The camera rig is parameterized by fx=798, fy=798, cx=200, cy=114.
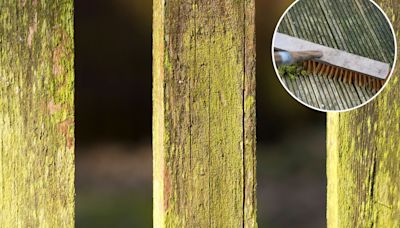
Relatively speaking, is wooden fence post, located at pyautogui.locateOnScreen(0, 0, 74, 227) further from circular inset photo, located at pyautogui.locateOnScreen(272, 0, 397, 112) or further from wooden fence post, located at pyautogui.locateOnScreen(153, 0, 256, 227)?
circular inset photo, located at pyautogui.locateOnScreen(272, 0, 397, 112)

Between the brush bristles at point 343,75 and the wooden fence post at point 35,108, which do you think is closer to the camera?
the wooden fence post at point 35,108

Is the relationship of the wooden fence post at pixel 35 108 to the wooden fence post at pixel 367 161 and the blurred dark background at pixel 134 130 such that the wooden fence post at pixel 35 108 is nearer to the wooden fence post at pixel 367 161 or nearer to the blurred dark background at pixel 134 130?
the wooden fence post at pixel 367 161

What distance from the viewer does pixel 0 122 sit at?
1757 mm

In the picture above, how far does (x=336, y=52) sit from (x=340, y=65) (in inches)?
1.4

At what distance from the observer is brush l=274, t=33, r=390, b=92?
1.99 m

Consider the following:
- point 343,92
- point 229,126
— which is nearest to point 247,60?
point 229,126

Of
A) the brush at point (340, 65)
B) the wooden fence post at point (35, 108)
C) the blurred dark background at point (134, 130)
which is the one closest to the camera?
the wooden fence post at point (35, 108)

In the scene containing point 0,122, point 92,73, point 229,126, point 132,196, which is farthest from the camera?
point 132,196

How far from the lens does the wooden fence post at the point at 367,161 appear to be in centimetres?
203

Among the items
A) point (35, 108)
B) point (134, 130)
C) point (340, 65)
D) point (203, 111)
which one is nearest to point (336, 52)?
point (340, 65)

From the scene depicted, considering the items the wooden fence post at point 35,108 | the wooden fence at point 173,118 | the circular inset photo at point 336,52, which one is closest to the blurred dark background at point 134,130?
the circular inset photo at point 336,52

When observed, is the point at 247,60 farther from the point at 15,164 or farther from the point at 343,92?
the point at 15,164

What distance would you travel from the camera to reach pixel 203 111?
186 centimetres

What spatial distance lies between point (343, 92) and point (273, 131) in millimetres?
2916
